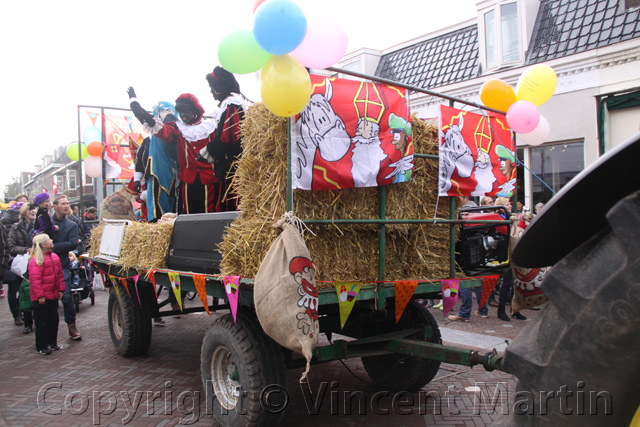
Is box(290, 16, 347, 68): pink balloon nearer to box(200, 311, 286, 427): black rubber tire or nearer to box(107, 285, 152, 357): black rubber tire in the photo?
box(200, 311, 286, 427): black rubber tire

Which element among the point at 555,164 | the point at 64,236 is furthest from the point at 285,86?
the point at 555,164

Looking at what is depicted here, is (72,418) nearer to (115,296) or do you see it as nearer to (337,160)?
(115,296)

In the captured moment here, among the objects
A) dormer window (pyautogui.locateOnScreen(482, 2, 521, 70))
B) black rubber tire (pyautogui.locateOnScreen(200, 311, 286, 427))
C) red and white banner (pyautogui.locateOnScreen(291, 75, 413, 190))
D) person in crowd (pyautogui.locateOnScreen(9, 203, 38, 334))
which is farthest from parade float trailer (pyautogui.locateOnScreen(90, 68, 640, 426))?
dormer window (pyautogui.locateOnScreen(482, 2, 521, 70))

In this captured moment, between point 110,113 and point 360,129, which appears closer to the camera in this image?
point 360,129

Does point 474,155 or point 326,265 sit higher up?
point 474,155

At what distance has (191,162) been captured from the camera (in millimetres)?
5434

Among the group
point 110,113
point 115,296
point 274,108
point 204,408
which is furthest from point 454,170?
point 110,113

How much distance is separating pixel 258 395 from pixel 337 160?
165 cm

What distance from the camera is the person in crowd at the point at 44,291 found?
233 inches

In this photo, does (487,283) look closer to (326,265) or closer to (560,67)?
(326,265)

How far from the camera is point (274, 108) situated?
106 inches

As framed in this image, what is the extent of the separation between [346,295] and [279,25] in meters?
1.75

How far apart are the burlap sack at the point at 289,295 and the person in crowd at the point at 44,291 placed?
4.62m

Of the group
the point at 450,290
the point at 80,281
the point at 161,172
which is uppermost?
the point at 161,172
